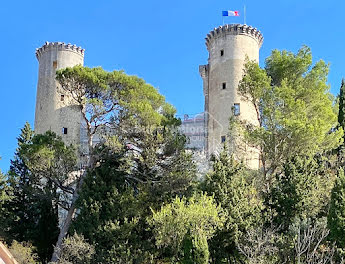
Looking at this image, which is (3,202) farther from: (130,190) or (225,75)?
(225,75)

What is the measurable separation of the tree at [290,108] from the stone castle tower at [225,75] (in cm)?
707

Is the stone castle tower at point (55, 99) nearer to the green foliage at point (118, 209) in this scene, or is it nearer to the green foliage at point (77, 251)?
the green foliage at point (118, 209)

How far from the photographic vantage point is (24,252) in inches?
739

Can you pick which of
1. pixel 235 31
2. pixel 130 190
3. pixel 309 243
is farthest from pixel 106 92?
pixel 235 31

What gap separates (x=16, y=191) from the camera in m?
22.9

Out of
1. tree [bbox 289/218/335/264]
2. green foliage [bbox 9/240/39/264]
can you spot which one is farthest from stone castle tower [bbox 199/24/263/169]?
tree [bbox 289/218/335/264]

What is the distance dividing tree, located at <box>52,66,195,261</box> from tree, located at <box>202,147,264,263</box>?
6.00 feet

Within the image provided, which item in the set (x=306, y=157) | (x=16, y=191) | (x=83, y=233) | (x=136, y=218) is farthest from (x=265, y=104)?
(x=16, y=191)

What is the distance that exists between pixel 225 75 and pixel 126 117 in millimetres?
12518

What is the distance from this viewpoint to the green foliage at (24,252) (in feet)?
58.6

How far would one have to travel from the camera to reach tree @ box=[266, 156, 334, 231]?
1605 centimetres

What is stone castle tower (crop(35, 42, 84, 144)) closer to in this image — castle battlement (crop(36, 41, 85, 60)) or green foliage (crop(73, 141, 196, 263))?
castle battlement (crop(36, 41, 85, 60))

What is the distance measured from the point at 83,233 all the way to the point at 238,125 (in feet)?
27.9

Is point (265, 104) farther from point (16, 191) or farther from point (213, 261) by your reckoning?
point (16, 191)
